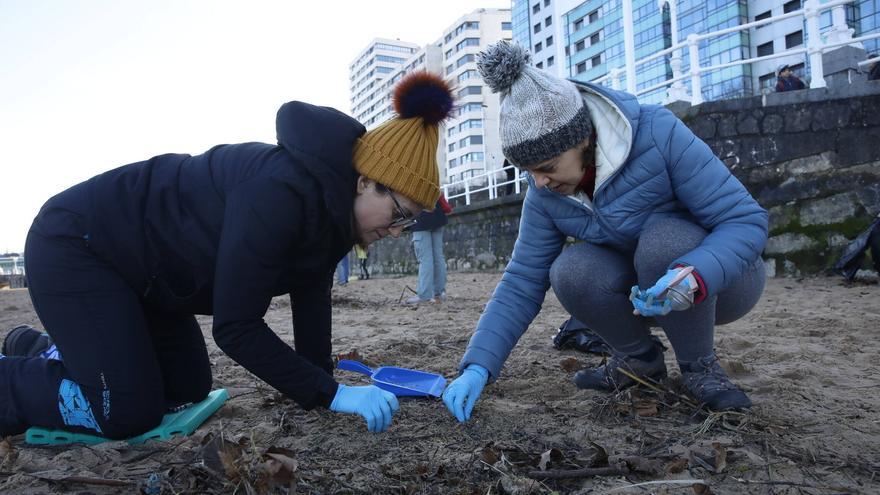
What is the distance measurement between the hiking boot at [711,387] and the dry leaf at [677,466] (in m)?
0.43

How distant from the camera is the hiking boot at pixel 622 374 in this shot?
204cm

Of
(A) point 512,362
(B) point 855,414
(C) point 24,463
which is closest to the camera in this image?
(C) point 24,463

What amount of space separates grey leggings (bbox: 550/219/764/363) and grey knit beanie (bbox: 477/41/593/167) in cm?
40

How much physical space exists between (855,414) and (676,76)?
560 cm

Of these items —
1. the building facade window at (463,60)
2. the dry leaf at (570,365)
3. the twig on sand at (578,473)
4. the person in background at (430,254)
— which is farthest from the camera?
the building facade window at (463,60)

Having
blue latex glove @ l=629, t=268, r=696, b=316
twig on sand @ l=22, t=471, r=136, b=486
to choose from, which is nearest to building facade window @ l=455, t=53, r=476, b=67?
blue latex glove @ l=629, t=268, r=696, b=316

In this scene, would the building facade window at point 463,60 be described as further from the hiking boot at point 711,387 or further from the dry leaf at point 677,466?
the dry leaf at point 677,466

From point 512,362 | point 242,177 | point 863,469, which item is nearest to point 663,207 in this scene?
point 863,469

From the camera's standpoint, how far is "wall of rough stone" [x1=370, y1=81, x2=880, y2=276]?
5.13m

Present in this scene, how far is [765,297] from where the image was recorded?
14.8 feet

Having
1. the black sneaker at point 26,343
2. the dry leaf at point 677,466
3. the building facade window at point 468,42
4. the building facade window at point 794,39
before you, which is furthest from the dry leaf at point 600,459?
the building facade window at point 468,42

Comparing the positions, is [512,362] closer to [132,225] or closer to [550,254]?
[550,254]

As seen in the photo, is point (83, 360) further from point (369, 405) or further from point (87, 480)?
point (369, 405)

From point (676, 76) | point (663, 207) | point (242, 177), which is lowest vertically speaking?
point (663, 207)
